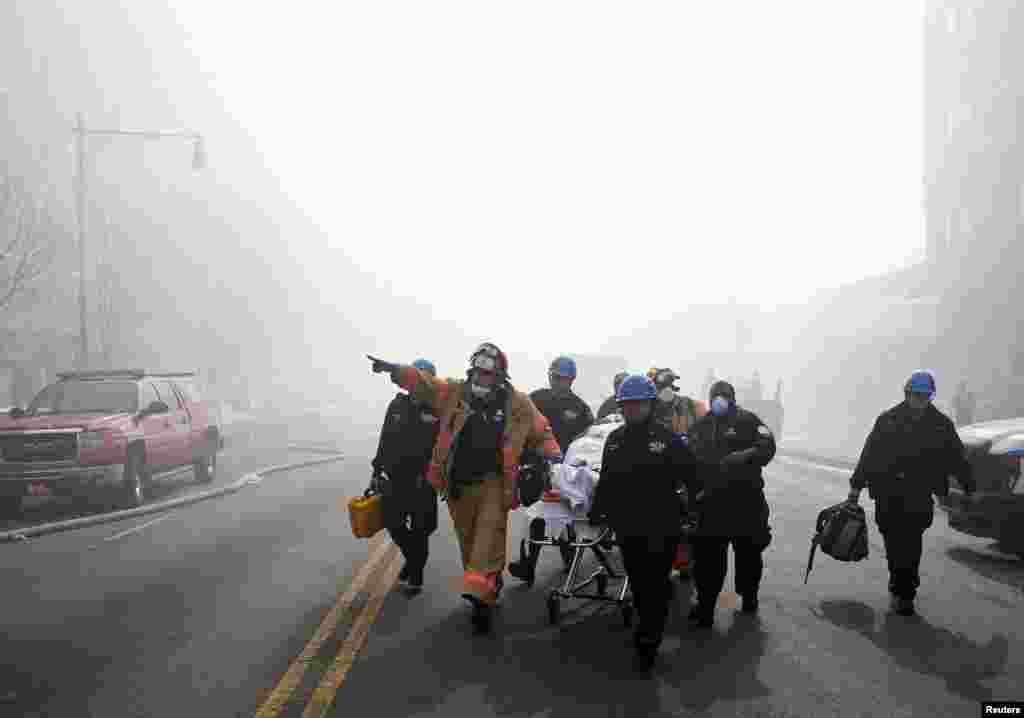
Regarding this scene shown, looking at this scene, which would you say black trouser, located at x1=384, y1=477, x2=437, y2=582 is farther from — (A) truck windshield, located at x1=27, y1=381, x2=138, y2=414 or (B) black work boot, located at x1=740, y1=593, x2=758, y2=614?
(A) truck windshield, located at x1=27, y1=381, x2=138, y2=414

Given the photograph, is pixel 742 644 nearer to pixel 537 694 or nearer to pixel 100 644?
pixel 537 694

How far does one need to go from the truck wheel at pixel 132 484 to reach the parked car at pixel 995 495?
11.3m

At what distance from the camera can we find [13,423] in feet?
43.7

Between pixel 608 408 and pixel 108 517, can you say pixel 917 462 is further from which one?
pixel 108 517

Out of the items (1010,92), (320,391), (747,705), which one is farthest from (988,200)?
(320,391)

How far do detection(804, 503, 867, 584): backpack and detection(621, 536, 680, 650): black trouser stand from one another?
2.43 meters

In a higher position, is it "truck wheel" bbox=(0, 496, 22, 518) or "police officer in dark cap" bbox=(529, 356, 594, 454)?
"police officer in dark cap" bbox=(529, 356, 594, 454)

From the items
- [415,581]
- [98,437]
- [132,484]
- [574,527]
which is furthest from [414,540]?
[132,484]

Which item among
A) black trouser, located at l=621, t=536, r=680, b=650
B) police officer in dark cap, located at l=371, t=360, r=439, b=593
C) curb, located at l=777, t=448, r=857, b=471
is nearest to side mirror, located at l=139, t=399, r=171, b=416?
police officer in dark cap, located at l=371, t=360, r=439, b=593

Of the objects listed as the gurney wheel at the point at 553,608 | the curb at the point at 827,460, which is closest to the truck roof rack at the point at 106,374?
the gurney wheel at the point at 553,608

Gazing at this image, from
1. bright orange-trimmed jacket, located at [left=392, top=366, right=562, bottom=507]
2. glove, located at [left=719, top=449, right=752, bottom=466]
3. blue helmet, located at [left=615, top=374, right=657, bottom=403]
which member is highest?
blue helmet, located at [left=615, top=374, right=657, bottom=403]

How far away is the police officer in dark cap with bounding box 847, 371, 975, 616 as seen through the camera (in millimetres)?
7113

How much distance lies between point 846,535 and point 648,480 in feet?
8.84

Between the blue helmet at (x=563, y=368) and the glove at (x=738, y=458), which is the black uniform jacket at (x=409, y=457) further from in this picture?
the glove at (x=738, y=458)
